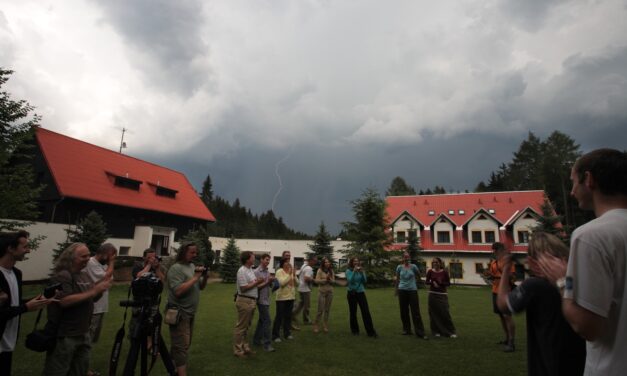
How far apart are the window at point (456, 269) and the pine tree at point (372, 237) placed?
8660 millimetres

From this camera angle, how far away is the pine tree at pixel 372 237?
1081 inches

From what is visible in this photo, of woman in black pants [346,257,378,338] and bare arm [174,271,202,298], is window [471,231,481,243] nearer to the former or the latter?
woman in black pants [346,257,378,338]

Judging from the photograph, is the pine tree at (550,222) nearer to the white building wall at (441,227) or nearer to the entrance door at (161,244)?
the white building wall at (441,227)

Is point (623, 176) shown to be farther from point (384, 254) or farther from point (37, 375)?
point (384, 254)

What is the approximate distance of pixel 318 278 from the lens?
9.98 metres

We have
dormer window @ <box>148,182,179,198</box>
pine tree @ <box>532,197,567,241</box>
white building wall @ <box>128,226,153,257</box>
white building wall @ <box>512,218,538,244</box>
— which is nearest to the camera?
pine tree @ <box>532,197,567,241</box>

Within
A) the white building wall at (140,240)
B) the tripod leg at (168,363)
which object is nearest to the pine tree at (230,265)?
the white building wall at (140,240)

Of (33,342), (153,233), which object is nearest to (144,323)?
(33,342)

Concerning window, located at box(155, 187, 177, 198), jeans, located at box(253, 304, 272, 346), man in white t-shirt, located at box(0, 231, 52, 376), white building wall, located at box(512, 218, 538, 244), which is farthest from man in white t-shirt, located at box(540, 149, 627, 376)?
white building wall, located at box(512, 218, 538, 244)

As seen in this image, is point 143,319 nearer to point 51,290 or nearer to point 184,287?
point 184,287

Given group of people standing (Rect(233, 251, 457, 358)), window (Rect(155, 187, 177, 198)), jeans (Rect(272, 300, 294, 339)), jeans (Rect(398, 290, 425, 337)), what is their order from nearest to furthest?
1. group of people standing (Rect(233, 251, 457, 358))
2. jeans (Rect(272, 300, 294, 339))
3. jeans (Rect(398, 290, 425, 337))
4. window (Rect(155, 187, 177, 198))

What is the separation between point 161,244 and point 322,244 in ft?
50.0

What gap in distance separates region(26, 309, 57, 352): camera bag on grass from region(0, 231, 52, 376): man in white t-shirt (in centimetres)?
21

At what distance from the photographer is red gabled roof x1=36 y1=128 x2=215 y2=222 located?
1024 inches
